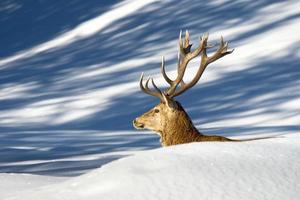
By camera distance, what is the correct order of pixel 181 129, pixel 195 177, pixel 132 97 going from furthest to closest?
pixel 132 97 → pixel 181 129 → pixel 195 177

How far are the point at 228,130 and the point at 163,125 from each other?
25.5ft

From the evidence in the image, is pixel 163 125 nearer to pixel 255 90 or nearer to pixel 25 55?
pixel 255 90

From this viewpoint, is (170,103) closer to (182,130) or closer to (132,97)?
(182,130)

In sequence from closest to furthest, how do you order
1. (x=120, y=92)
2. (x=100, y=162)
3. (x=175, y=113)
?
(x=175, y=113)
(x=100, y=162)
(x=120, y=92)

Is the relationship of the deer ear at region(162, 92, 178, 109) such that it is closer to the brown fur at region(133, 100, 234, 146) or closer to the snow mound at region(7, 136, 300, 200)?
the brown fur at region(133, 100, 234, 146)

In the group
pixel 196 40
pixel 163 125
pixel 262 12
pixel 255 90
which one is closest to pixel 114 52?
pixel 196 40

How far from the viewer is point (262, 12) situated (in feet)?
79.7

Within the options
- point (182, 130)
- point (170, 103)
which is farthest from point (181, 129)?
point (170, 103)

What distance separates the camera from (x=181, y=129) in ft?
26.8

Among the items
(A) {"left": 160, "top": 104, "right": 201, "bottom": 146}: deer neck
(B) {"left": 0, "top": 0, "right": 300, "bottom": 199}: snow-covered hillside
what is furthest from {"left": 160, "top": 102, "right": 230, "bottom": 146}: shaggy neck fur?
(B) {"left": 0, "top": 0, "right": 300, "bottom": 199}: snow-covered hillside

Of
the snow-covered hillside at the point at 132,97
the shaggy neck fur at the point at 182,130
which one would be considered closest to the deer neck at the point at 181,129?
the shaggy neck fur at the point at 182,130

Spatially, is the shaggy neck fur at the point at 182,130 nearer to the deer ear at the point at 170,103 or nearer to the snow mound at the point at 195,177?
the deer ear at the point at 170,103

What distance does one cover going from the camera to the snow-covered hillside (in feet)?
18.4

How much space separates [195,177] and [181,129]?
2.76 meters
